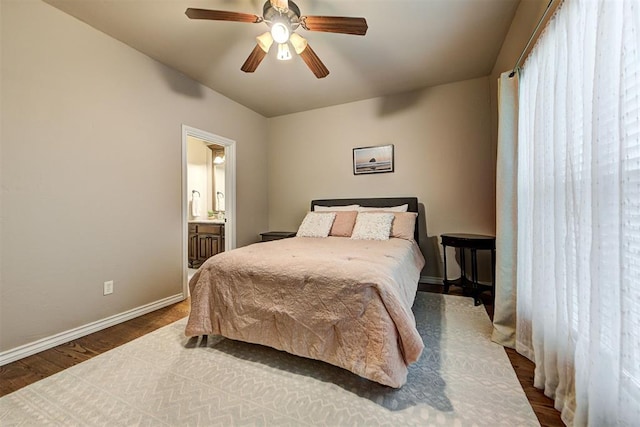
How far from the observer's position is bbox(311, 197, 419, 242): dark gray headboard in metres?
3.45

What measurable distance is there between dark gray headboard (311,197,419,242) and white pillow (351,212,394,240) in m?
0.46

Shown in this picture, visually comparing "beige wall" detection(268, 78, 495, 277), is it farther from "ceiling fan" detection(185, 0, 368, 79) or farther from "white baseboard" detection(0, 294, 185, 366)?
"white baseboard" detection(0, 294, 185, 366)

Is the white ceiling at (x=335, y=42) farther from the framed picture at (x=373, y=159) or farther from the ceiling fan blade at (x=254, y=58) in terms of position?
the framed picture at (x=373, y=159)

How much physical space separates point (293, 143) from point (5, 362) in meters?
3.85

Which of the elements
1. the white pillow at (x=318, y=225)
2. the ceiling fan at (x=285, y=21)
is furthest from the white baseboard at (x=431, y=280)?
the ceiling fan at (x=285, y=21)

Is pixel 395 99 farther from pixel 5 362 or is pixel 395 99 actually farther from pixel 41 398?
pixel 5 362

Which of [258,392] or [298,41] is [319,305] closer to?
[258,392]

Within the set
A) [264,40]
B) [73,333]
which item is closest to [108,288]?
[73,333]

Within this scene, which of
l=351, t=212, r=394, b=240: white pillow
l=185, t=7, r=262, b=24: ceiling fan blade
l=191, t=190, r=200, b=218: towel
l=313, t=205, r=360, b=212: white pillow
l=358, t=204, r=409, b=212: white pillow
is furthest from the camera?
l=191, t=190, r=200, b=218: towel

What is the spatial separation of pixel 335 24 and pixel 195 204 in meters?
4.37

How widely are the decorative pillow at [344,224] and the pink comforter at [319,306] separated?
1075 millimetres

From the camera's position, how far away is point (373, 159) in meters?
3.79

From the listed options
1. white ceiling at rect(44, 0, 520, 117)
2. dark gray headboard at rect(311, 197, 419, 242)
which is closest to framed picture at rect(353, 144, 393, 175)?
dark gray headboard at rect(311, 197, 419, 242)

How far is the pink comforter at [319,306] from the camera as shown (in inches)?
55.2
